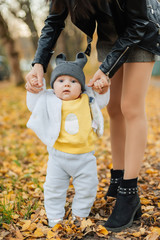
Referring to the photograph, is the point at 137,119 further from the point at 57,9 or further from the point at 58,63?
the point at 57,9

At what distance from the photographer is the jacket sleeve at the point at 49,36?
2.00 metres

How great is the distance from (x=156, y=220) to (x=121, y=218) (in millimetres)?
312

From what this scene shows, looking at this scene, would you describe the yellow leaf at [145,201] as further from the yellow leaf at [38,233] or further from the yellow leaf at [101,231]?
the yellow leaf at [38,233]

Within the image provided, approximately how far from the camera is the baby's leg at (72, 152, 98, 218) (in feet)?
6.38

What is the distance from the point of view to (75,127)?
1.92 m

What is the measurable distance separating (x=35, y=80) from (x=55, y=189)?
81 cm

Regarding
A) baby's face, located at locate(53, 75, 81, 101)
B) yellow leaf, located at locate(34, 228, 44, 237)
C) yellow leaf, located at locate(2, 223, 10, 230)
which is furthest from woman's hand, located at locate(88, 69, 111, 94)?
yellow leaf, located at locate(2, 223, 10, 230)

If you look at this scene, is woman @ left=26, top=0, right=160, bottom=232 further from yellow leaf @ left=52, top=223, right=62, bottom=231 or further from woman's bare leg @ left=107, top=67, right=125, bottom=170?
yellow leaf @ left=52, top=223, right=62, bottom=231

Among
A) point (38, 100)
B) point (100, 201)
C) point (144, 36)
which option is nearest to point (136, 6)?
point (144, 36)

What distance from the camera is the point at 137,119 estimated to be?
1976 mm

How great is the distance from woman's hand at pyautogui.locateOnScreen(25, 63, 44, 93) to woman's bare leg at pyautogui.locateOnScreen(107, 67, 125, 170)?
64cm

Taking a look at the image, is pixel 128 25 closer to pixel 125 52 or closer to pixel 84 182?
pixel 125 52

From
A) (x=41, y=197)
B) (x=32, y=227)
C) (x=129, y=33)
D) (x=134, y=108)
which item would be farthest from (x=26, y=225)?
(x=129, y=33)

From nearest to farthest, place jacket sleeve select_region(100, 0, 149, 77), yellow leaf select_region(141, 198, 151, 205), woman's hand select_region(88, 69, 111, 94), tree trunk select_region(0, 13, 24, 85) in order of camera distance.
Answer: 1. jacket sleeve select_region(100, 0, 149, 77)
2. woman's hand select_region(88, 69, 111, 94)
3. yellow leaf select_region(141, 198, 151, 205)
4. tree trunk select_region(0, 13, 24, 85)
